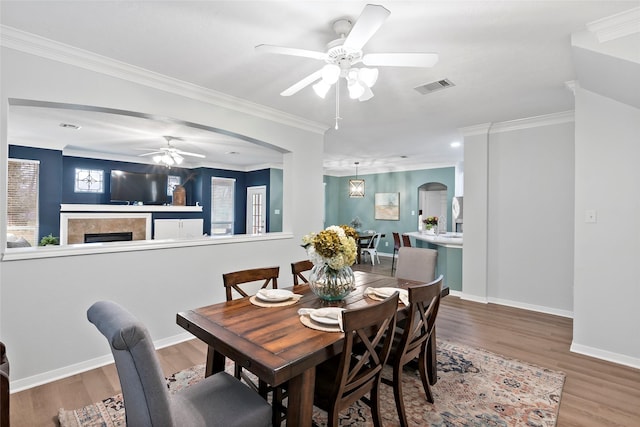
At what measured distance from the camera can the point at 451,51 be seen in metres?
2.47

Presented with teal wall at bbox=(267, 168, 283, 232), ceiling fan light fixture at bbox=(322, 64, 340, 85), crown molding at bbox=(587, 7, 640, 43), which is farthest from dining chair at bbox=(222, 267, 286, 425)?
teal wall at bbox=(267, 168, 283, 232)

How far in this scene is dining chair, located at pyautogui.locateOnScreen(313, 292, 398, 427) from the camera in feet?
4.77

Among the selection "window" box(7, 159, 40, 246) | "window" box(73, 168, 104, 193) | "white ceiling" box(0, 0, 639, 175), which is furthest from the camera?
"window" box(73, 168, 104, 193)

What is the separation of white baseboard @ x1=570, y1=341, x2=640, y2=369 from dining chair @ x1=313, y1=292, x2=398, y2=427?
2465mm

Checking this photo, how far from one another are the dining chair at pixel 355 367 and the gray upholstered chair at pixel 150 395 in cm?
31

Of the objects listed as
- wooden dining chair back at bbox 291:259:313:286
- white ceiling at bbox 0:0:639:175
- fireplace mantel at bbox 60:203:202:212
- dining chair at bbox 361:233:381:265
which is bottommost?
dining chair at bbox 361:233:381:265

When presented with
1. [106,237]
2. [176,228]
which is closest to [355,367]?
[106,237]

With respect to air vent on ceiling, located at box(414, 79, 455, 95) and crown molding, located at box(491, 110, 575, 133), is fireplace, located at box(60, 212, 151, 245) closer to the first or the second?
air vent on ceiling, located at box(414, 79, 455, 95)

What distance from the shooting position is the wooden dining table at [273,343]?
52.5 inches

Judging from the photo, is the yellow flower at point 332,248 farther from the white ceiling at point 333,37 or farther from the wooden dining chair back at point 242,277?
the white ceiling at point 333,37

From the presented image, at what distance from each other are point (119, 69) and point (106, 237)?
519 centimetres

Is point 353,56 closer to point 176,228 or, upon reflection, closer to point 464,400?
point 464,400

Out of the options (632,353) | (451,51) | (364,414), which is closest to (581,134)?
(451,51)

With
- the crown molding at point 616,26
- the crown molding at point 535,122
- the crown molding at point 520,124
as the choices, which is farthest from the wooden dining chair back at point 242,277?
the crown molding at point 535,122
